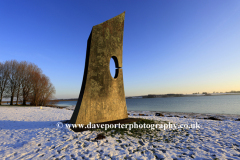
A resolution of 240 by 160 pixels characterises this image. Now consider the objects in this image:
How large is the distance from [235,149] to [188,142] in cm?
130

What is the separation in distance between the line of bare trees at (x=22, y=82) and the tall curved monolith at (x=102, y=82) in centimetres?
2167

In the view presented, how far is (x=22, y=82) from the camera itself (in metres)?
21.9

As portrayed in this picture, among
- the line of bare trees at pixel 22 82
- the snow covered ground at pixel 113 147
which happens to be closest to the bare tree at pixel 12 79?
the line of bare trees at pixel 22 82

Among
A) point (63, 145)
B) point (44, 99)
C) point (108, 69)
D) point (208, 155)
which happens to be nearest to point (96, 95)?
point (108, 69)

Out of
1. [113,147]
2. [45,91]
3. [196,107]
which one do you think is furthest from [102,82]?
[196,107]

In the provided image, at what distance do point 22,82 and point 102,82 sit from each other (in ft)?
76.0

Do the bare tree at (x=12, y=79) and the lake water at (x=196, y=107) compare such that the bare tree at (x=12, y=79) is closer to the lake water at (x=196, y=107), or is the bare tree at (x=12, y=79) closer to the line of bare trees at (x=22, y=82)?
the line of bare trees at (x=22, y=82)

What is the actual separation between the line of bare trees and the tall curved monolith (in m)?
21.7

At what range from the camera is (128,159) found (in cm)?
313

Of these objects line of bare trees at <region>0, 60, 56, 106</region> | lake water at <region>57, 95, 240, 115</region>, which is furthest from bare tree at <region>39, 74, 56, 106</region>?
lake water at <region>57, 95, 240, 115</region>

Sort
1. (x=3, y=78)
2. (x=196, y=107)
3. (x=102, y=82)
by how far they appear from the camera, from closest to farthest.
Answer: (x=102, y=82) → (x=3, y=78) → (x=196, y=107)

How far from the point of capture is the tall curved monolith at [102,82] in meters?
5.77

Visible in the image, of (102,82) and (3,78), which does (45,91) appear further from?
(102,82)

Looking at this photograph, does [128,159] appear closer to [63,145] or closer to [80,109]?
[63,145]
